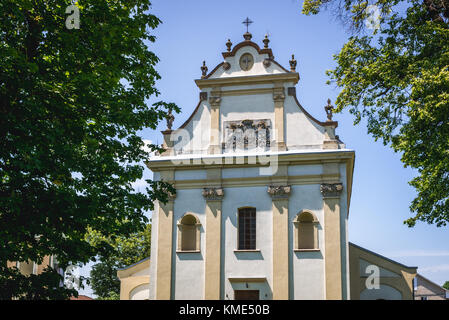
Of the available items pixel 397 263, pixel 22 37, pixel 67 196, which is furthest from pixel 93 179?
pixel 397 263

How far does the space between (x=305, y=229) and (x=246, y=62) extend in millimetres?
8313

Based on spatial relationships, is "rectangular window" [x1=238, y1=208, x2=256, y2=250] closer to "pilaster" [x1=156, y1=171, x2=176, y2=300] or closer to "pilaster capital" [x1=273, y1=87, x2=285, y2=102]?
"pilaster" [x1=156, y1=171, x2=176, y2=300]

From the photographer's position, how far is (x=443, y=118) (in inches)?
443

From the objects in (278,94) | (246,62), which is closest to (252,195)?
(278,94)

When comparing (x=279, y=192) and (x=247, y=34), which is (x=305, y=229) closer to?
(x=279, y=192)

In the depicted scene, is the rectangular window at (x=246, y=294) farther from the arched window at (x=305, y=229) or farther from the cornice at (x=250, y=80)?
the cornice at (x=250, y=80)

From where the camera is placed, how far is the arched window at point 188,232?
21.1 metres

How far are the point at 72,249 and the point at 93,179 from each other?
60.7 inches

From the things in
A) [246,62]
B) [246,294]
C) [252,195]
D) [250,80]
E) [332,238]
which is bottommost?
[246,294]

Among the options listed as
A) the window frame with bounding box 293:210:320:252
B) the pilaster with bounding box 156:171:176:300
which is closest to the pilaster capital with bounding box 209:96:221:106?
the pilaster with bounding box 156:171:176:300

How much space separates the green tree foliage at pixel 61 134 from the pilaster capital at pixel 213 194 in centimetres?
987

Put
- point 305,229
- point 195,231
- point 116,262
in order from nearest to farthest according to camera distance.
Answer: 1. point 305,229
2. point 195,231
3. point 116,262

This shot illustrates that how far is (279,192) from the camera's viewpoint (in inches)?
803
